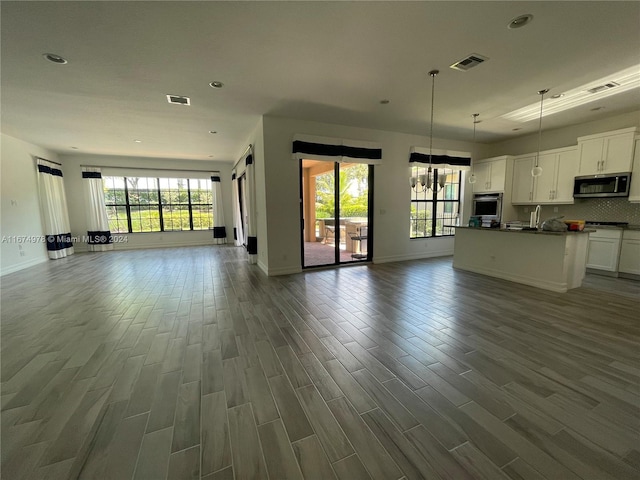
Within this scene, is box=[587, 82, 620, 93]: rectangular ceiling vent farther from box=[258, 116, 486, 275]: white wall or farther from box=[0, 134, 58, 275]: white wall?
box=[0, 134, 58, 275]: white wall

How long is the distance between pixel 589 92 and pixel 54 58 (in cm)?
703

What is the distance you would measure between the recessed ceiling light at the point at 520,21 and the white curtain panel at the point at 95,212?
10.1 meters

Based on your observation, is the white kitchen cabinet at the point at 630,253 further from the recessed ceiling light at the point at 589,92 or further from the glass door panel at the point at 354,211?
the glass door panel at the point at 354,211

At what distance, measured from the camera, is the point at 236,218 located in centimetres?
877

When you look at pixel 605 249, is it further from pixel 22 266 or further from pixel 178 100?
pixel 22 266

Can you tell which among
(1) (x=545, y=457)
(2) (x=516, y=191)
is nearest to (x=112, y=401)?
(1) (x=545, y=457)

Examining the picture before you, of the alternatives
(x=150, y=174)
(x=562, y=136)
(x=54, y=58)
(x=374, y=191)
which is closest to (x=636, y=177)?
(x=562, y=136)

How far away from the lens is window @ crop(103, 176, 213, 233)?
830 cm

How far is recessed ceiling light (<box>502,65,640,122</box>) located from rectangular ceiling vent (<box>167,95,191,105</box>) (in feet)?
18.2

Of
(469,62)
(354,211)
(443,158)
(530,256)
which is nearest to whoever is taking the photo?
(469,62)

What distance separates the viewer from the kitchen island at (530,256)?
386cm

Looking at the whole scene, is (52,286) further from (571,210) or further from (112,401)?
(571,210)

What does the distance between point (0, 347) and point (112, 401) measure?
1.78 metres

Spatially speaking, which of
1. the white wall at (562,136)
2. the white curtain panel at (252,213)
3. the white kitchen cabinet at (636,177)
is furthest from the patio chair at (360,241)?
the white kitchen cabinet at (636,177)
